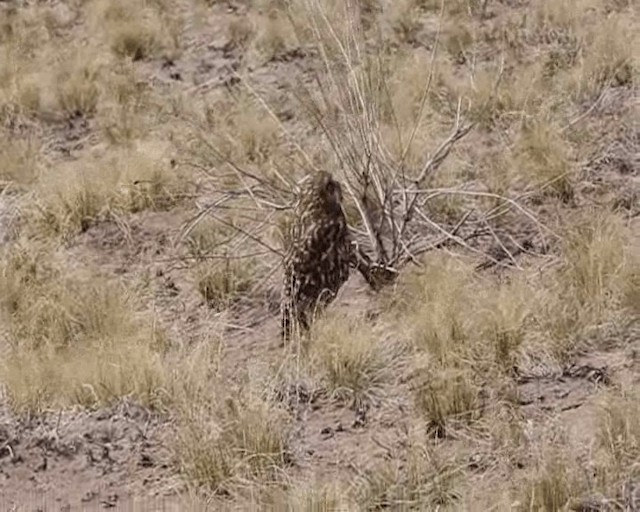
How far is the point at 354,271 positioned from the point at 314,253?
29.6 inches

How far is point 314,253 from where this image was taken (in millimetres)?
5754

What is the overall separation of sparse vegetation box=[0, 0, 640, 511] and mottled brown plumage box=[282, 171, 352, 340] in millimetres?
146

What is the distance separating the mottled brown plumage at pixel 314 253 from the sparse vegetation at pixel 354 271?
0.15 meters

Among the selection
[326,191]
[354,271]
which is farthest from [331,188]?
[354,271]

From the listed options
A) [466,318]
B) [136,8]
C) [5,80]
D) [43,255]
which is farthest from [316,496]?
[136,8]

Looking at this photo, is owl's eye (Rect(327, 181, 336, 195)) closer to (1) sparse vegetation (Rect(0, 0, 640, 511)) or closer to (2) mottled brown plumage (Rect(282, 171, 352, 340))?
(2) mottled brown plumage (Rect(282, 171, 352, 340))

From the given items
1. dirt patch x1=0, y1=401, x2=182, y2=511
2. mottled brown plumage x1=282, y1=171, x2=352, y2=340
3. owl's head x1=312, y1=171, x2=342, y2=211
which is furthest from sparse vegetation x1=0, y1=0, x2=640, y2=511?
owl's head x1=312, y1=171, x2=342, y2=211

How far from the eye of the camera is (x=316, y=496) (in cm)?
405

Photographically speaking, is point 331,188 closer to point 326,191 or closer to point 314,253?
point 326,191

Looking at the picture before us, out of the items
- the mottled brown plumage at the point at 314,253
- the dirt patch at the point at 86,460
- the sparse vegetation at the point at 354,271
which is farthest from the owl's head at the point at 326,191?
the dirt patch at the point at 86,460

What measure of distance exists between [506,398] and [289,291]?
141 cm

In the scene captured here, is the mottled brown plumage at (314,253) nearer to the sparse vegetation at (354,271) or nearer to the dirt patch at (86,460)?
the sparse vegetation at (354,271)

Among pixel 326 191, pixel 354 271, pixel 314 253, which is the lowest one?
pixel 354 271

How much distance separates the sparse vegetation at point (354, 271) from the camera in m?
4.44
